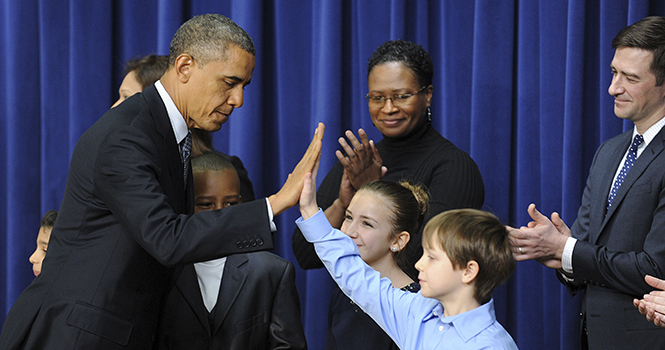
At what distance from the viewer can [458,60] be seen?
10.4 ft

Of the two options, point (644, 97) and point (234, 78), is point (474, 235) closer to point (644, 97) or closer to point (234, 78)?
point (234, 78)

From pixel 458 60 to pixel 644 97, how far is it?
122 centimetres

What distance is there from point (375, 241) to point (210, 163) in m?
0.64

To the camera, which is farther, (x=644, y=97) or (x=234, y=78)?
(x=644, y=97)

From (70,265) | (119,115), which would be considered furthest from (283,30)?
(70,265)

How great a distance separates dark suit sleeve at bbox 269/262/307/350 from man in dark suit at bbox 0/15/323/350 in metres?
0.44

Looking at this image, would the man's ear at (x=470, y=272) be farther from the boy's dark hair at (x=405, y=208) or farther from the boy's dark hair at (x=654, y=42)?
the boy's dark hair at (x=654, y=42)

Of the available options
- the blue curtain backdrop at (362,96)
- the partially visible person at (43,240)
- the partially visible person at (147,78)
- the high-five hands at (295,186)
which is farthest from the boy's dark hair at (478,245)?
the partially visible person at (43,240)

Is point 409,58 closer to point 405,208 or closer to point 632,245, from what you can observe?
point 405,208

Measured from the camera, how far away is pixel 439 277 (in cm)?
152

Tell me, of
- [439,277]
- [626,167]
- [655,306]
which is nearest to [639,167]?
[626,167]

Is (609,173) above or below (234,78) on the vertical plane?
below

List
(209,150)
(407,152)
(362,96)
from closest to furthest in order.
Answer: (407,152) < (209,150) < (362,96)

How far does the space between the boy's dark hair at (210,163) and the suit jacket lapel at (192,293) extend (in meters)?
0.36
